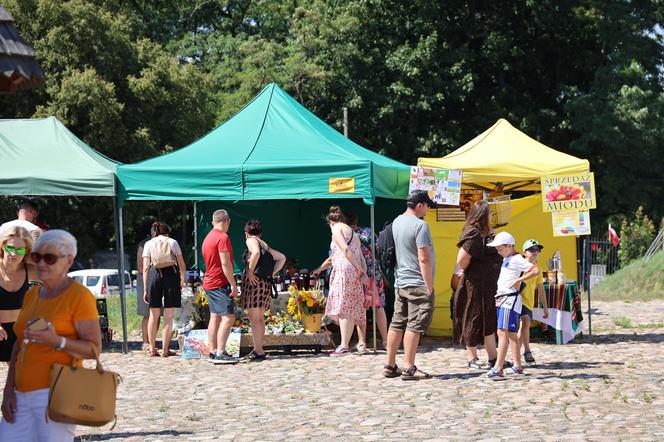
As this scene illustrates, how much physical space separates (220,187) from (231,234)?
15.9ft

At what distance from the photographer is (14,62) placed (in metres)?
5.39

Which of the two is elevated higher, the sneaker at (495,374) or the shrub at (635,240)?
the shrub at (635,240)

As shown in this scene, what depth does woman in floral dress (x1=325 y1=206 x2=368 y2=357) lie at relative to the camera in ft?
42.5

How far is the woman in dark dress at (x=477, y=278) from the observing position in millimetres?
10633

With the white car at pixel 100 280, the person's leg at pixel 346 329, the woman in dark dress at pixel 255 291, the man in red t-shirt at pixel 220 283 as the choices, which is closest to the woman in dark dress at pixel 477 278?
Answer: the person's leg at pixel 346 329

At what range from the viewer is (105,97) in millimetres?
33375

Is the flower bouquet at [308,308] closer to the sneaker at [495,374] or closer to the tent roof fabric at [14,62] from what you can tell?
the sneaker at [495,374]

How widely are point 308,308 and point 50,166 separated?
3749 mm

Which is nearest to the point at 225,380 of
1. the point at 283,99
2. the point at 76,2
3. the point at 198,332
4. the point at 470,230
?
the point at 198,332

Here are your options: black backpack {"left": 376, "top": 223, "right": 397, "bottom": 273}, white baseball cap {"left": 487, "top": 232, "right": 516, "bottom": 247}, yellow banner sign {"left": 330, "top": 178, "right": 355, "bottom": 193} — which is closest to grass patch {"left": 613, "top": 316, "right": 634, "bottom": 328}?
yellow banner sign {"left": 330, "top": 178, "right": 355, "bottom": 193}

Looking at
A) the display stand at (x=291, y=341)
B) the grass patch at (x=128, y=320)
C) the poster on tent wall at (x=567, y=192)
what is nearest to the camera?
the display stand at (x=291, y=341)

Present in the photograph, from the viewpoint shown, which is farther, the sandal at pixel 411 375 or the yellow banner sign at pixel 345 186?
→ the yellow banner sign at pixel 345 186

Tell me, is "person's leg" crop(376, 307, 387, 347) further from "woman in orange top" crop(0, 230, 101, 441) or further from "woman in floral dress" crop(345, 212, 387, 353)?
"woman in orange top" crop(0, 230, 101, 441)

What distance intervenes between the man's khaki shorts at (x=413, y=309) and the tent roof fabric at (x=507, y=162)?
394cm
